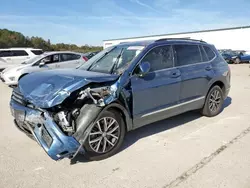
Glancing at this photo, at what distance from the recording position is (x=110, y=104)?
11.5ft

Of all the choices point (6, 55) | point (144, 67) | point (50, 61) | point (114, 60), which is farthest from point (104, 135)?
point (6, 55)

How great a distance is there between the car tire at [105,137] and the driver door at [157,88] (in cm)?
37

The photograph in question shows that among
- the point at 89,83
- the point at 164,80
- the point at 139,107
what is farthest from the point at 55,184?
the point at 164,80

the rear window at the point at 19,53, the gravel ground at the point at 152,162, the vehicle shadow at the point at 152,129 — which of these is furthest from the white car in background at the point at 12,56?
the vehicle shadow at the point at 152,129

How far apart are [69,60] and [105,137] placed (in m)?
8.15

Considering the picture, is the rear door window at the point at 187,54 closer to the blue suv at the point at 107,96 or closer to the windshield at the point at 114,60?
the blue suv at the point at 107,96

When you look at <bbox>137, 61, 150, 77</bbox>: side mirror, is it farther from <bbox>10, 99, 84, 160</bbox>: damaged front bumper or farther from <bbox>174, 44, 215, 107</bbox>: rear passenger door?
<bbox>10, 99, 84, 160</bbox>: damaged front bumper

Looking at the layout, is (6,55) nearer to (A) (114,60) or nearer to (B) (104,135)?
(A) (114,60)

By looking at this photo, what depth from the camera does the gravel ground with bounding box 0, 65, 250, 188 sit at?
296cm

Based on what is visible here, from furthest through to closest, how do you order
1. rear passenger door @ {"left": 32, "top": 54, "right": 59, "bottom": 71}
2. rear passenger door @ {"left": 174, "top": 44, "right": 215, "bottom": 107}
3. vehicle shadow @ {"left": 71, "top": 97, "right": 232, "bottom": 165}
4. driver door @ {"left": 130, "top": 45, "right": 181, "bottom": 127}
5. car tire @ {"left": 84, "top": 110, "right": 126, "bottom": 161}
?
rear passenger door @ {"left": 32, "top": 54, "right": 59, "bottom": 71}
rear passenger door @ {"left": 174, "top": 44, "right": 215, "bottom": 107}
vehicle shadow @ {"left": 71, "top": 97, "right": 232, "bottom": 165}
driver door @ {"left": 130, "top": 45, "right": 181, "bottom": 127}
car tire @ {"left": 84, "top": 110, "right": 126, "bottom": 161}

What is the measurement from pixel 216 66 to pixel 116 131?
3.14 m

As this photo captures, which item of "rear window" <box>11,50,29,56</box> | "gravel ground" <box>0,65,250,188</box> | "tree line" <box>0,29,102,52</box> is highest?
"tree line" <box>0,29,102,52</box>

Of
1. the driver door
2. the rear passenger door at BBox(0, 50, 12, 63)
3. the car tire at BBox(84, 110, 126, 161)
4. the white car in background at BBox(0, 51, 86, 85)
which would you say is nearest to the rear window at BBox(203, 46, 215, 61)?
the driver door

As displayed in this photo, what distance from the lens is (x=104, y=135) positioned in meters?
3.56
